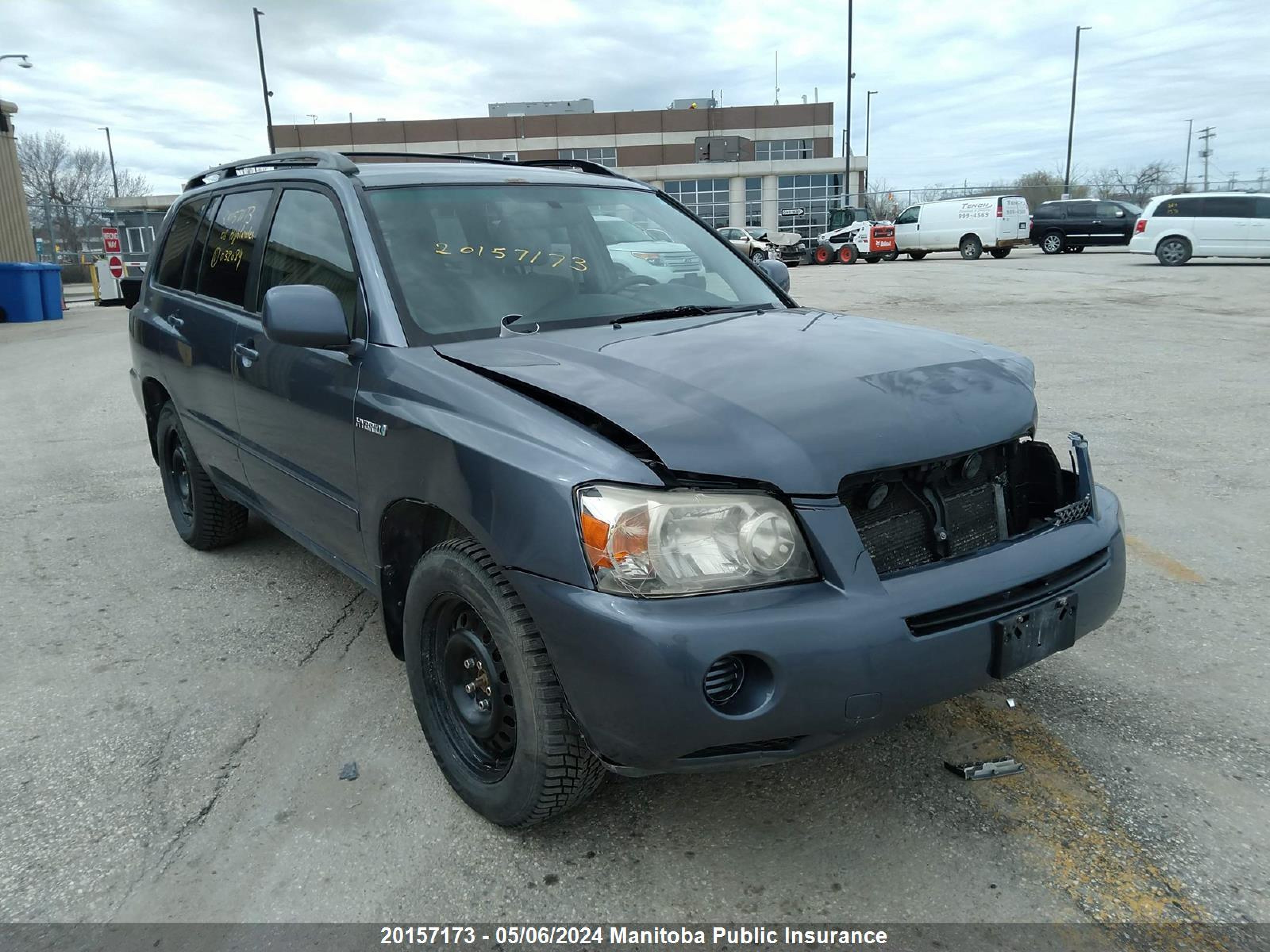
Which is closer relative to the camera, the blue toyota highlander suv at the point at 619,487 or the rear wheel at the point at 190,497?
the blue toyota highlander suv at the point at 619,487

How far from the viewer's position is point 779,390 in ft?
8.02

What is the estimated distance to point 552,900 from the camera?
91.2 inches

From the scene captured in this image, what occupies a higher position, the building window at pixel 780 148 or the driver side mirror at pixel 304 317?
the building window at pixel 780 148

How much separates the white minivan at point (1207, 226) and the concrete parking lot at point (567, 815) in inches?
931

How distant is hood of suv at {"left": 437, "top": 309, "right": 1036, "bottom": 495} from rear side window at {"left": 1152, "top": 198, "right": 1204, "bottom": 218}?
26.3m

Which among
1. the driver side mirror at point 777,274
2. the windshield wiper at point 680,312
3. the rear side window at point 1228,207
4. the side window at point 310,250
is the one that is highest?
the rear side window at point 1228,207

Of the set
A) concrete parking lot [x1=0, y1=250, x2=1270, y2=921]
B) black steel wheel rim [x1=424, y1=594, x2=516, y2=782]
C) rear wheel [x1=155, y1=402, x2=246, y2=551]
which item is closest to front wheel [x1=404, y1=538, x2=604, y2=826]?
black steel wheel rim [x1=424, y1=594, x2=516, y2=782]

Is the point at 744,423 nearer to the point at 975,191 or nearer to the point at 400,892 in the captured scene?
the point at 400,892

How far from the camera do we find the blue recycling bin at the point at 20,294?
20562mm

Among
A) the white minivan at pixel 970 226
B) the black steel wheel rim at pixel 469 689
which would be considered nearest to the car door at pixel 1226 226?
the white minivan at pixel 970 226

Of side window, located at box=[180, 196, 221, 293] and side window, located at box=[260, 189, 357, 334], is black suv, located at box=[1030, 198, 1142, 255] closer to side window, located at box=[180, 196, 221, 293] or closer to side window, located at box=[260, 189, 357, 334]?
side window, located at box=[180, 196, 221, 293]

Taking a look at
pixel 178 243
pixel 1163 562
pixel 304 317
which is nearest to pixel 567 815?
pixel 304 317

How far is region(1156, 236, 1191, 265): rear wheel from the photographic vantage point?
983 inches

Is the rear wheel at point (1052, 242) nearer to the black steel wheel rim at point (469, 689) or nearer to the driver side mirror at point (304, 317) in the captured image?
the driver side mirror at point (304, 317)
